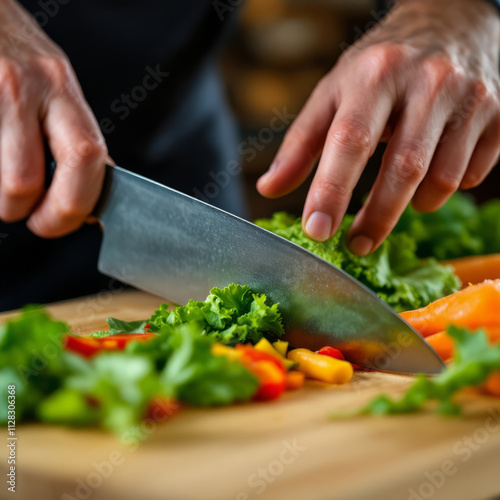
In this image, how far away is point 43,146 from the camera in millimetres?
1796

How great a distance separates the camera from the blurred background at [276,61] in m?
5.07

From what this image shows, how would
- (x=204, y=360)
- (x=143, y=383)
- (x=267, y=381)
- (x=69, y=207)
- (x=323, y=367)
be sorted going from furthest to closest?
1. (x=69, y=207)
2. (x=323, y=367)
3. (x=267, y=381)
4. (x=204, y=360)
5. (x=143, y=383)

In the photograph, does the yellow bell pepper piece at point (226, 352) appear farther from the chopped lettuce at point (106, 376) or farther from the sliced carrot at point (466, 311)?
the sliced carrot at point (466, 311)

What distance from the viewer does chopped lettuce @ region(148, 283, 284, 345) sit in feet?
4.79

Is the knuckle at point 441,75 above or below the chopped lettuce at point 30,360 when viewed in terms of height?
above

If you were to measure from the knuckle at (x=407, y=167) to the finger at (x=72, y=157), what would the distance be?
80 cm

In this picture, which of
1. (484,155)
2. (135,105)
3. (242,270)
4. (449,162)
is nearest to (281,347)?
(242,270)

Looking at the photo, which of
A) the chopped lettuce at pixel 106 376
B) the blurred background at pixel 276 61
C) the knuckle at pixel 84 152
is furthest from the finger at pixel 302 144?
the blurred background at pixel 276 61

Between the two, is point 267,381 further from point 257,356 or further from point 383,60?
point 383,60

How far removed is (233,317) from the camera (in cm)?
152

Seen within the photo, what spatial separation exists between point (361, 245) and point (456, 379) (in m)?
0.73

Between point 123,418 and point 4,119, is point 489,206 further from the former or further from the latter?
point 123,418

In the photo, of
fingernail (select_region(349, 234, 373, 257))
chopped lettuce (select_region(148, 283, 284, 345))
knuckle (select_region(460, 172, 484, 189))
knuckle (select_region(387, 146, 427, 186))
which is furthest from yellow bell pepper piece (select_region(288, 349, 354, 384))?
knuckle (select_region(460, 172, 484, 189))

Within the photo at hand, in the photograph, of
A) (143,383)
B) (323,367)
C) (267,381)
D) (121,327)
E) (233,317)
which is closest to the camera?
(143,383)
